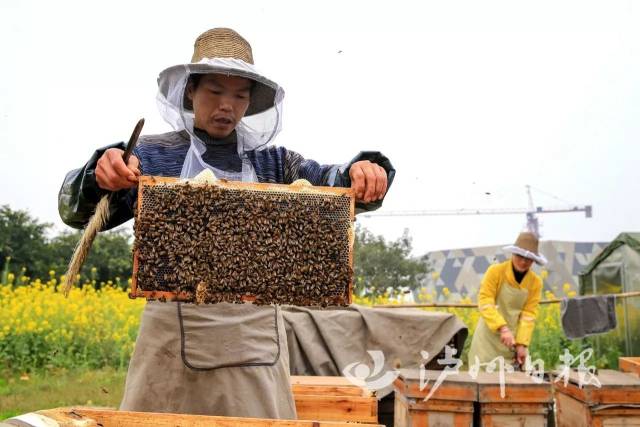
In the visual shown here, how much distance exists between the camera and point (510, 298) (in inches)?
312

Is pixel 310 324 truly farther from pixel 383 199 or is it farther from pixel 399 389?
pixel 383 199

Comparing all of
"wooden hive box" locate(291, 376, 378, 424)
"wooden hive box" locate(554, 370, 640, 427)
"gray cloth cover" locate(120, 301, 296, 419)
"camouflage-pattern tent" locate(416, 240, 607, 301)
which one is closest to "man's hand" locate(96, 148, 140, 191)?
"gray cloth cover" locate(120, 301, 296, 419)

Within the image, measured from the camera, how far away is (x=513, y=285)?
313 inches

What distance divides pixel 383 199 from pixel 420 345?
4817 millimetres

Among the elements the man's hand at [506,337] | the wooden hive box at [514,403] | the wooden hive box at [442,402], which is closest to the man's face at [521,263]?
the man's hand at [506,337]

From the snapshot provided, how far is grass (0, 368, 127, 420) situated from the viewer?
745 cm

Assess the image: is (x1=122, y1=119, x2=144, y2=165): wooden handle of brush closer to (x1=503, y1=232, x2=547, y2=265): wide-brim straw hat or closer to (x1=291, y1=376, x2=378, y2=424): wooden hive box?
(x1=291, y1=376, x2=378, y2=424): wooden hive box

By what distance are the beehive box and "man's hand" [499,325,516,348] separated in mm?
5073

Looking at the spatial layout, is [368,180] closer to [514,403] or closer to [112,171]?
[112,171]

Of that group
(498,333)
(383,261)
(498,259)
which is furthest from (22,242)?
(498,259)

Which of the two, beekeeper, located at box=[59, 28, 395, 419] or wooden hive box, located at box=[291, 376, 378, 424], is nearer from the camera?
beekeeper, located at box=[59, 28, 395, 419]

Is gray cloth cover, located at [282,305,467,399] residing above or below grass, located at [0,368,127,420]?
above

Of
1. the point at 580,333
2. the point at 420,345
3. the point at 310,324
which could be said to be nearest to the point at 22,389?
the point at 310,324

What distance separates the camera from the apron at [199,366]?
2.76m
